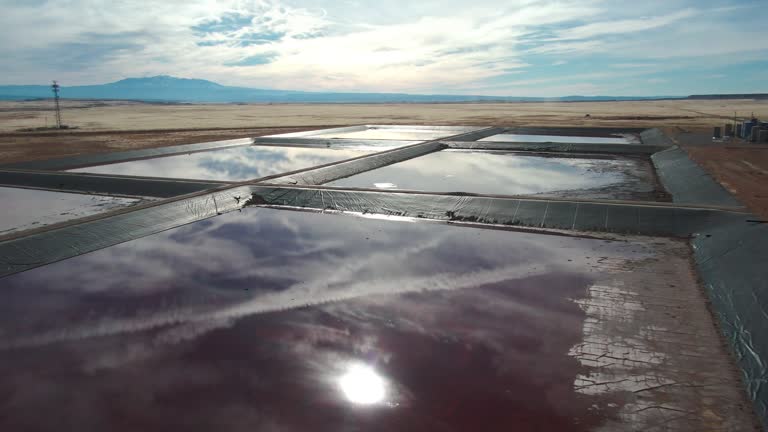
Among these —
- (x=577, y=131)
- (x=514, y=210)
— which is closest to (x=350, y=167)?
(x=514, y=210)

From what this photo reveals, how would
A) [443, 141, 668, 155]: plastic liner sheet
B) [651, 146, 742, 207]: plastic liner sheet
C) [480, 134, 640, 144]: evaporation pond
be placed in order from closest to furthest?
1. [651, 146, 742, 207]: plastic liner sheet
2. [443, 141, 668, 155]: plastic liner sheet
3. [480, 134, 640, 144]: evaporation pond

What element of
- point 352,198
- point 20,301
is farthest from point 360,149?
point 20,301

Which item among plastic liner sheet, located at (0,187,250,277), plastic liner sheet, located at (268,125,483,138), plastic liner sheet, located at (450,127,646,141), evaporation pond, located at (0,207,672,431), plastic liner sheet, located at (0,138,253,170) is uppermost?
plastic liner sheet, located at (268,125,483,138)

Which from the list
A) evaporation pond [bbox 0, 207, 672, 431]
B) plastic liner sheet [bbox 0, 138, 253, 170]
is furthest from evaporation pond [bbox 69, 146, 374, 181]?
evaporation pond [bbox 0, 207, 672, 431]

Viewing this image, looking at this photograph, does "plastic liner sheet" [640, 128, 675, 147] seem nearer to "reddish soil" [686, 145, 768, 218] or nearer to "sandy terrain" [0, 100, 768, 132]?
"reddish soil" [686, 145, 768, 218]

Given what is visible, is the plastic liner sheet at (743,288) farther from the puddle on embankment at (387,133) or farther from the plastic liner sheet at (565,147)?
the puddle on embankment at (387,133)

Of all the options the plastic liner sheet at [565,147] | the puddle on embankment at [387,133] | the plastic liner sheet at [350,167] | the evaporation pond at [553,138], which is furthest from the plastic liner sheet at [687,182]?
the puddle on embankment at [387,133]

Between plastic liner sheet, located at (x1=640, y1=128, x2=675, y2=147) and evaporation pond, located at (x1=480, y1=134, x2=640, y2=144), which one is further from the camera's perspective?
evaporation pond, located at (x1=480, y1=134, x2=640, y2=144)

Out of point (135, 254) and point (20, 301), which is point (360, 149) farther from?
point (20, 301)
